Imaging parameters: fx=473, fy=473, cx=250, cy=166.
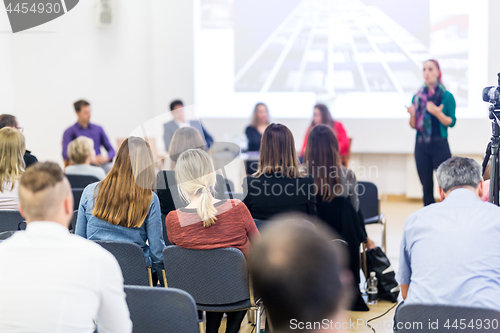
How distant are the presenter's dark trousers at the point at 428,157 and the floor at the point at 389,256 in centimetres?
60

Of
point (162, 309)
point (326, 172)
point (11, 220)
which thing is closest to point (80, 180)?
point (11, 220)

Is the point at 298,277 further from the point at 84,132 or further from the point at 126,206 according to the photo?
the point at 84,132

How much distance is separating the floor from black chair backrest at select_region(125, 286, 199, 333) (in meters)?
0.48

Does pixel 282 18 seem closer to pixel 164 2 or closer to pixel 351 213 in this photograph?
pixel 164 2

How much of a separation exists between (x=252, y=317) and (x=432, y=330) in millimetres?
1682

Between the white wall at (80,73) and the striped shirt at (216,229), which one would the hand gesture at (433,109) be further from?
the white wall at (80,73)

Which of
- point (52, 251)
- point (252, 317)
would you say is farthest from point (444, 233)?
point (252, 317)

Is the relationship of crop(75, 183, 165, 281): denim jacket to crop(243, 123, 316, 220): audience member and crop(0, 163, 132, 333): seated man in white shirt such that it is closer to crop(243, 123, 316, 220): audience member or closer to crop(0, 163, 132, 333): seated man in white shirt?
crop(243, 123, 316, 220): audience member

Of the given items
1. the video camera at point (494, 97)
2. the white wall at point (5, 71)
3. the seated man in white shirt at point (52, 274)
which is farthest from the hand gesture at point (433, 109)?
the white wall at point (5, 71)

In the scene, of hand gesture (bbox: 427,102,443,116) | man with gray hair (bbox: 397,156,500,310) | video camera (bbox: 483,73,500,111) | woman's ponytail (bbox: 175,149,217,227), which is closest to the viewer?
man with gray hair (bbox: 397,156,500,310)

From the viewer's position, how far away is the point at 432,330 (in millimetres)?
1411

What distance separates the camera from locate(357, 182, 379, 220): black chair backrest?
378 cm

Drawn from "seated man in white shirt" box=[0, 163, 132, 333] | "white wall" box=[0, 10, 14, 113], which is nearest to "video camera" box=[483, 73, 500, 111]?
"seated man in white shirt" box=[0, 163, 132, 333]

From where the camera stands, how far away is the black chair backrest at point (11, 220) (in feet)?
8.84
